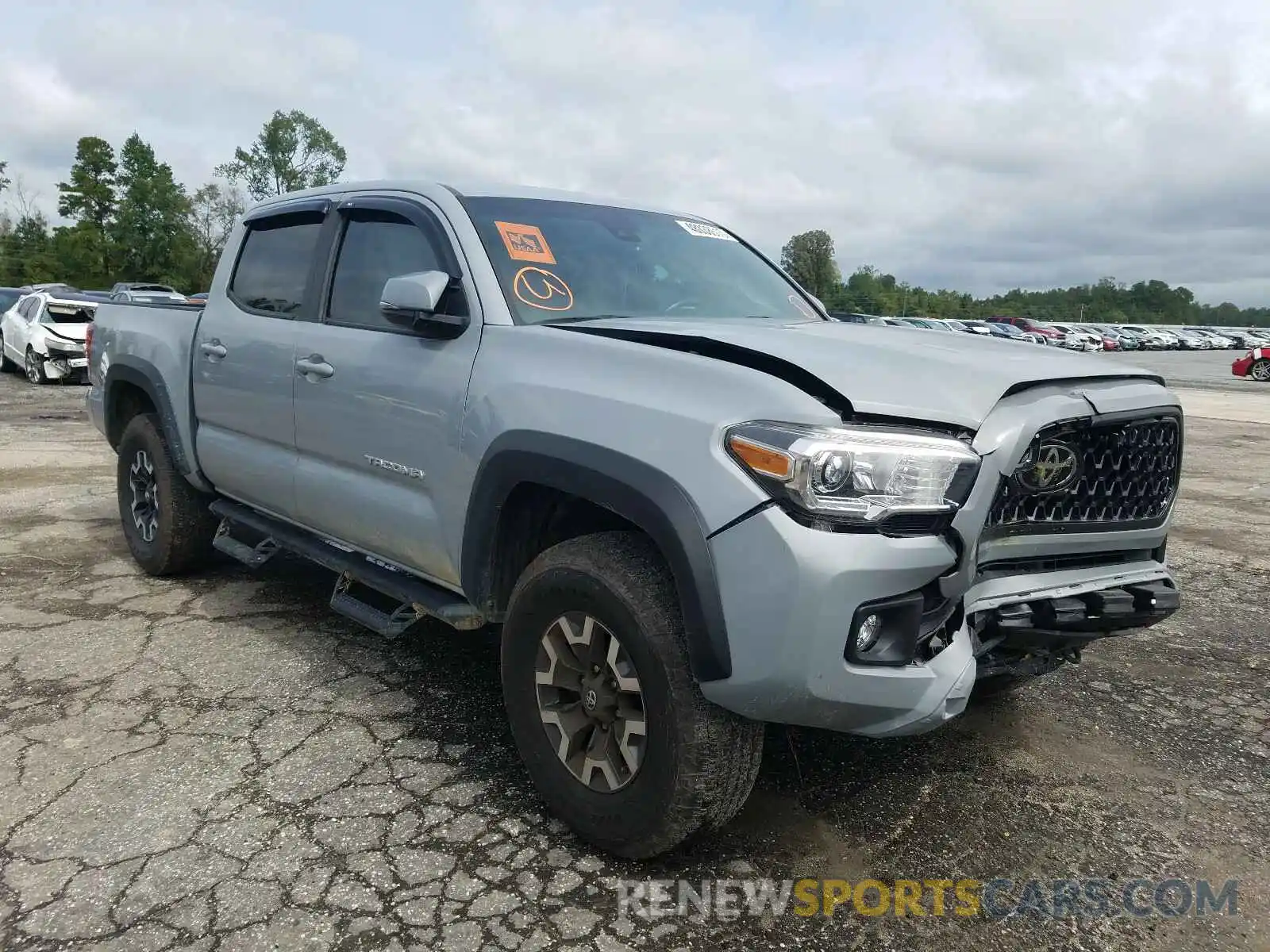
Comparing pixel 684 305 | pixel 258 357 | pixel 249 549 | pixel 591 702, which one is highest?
pixel 684 305

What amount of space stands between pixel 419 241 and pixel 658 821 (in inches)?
85.9

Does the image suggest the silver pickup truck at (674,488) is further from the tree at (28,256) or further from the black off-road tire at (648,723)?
the tree at (28,256)

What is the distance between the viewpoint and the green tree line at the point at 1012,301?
6166 cm

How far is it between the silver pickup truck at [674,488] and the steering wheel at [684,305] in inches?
0.6

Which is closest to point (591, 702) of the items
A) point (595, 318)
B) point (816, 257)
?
point (595, 318)

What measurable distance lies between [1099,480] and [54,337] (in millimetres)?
17751

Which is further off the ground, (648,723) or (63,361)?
(648,723)

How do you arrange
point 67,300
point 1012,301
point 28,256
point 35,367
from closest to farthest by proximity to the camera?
point 67,300 → point 35,367 → point 28,256 → point 1012,301

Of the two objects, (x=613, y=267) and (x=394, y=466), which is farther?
(x=613, y=267)

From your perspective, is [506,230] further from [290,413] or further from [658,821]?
[658,821]

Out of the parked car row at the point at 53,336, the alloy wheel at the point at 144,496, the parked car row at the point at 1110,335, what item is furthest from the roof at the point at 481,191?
the parked car row at the point at 1110,335

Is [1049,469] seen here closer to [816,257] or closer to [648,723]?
[648,723]

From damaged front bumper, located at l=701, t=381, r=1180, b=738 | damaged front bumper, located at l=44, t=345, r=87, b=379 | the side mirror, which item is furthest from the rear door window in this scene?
damaged front bumper, located at l=44, t=345, r=87, b=379

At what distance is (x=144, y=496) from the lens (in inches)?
206
